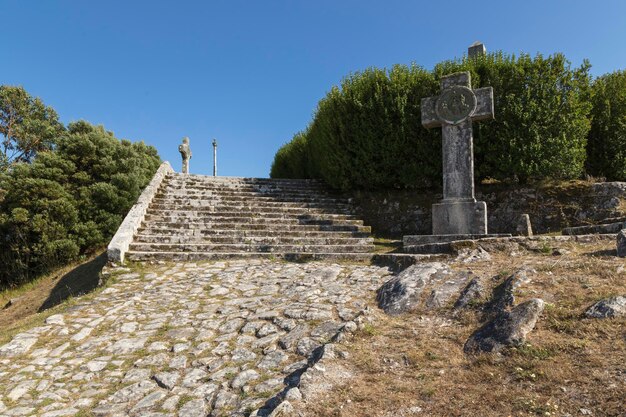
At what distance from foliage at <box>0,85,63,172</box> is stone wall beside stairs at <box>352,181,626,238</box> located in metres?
21.8

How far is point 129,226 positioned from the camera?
9.42 meters

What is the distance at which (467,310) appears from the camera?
4.26m

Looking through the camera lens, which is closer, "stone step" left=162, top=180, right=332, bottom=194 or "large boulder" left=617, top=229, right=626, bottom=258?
"large boulder" left=617, top=229, right=626, bottom=258

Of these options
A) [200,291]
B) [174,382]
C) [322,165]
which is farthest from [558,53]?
[174,382]

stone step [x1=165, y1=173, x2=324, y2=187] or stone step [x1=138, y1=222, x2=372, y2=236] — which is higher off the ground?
stone step [x1=165, y1=173, x2=324, y2=187]

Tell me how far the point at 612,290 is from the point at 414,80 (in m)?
9.50

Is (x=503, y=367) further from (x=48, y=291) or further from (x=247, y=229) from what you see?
(x=48, y=291)

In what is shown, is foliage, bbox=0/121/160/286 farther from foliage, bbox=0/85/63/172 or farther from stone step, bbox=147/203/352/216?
foliage, bbox=0/85/63/172

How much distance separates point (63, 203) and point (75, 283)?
447cm

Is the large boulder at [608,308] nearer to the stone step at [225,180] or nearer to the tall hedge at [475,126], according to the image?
the tall hedge at [475,126]

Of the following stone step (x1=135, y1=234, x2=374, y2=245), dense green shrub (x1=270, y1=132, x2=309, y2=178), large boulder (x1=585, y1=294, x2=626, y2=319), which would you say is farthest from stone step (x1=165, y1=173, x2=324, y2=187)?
large boulder (x1=585, y1=294, x2=626, y2=319)

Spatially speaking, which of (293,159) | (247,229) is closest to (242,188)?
(247,229)

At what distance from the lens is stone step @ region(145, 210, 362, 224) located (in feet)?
35.1

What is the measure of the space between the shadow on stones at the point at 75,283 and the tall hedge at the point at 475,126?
7.84 m
